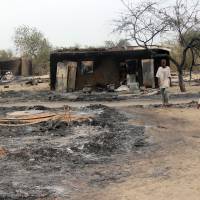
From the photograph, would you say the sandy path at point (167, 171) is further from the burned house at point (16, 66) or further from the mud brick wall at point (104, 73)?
the burned house at point (16, 66)

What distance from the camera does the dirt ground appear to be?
8930mm

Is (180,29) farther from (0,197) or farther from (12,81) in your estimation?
(0,197)

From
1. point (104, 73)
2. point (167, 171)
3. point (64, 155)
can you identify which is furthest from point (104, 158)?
point (104, 73)

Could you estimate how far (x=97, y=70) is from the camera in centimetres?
3619

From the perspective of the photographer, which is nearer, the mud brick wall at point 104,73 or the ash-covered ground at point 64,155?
the ash-covered ground at point 64,155

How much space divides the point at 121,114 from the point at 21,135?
5.17 m

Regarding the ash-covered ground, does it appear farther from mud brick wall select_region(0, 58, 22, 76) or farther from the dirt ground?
mud brick wall select_region(0, 58, 22, 76)

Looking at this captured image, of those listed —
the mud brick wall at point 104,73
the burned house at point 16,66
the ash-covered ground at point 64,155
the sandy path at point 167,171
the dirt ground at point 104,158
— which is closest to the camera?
the sandy path at point 167,171

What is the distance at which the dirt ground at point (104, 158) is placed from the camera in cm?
893

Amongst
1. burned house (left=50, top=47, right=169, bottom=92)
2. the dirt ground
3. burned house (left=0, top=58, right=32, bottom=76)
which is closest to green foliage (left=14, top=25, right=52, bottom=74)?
burned house (left=0, top=58, right=32, bottom=76)

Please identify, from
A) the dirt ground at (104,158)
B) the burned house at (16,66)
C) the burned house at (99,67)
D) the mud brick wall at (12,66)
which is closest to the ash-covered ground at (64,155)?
the dirt ground at (104,158)

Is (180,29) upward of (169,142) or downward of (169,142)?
upward

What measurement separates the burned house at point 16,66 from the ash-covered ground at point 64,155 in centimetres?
3633

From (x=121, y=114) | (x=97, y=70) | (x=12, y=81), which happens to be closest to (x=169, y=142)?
(x=121, y=114)
